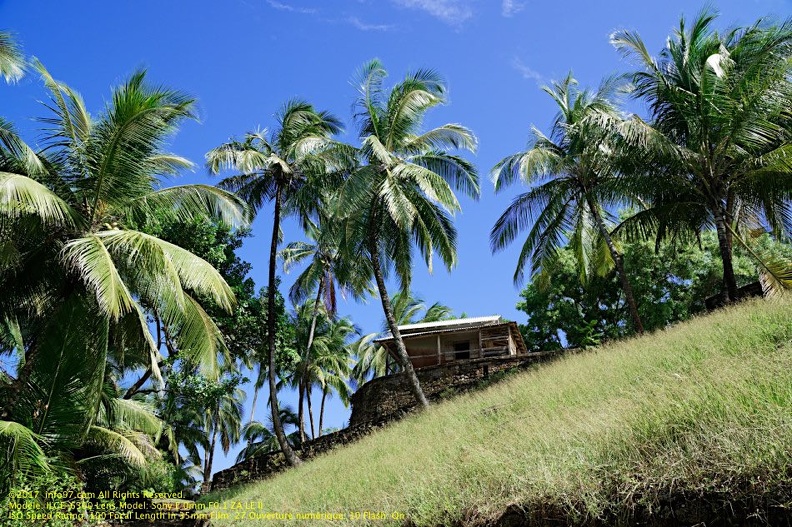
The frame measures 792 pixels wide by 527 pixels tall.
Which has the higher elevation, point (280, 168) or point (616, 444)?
point (280, 168)

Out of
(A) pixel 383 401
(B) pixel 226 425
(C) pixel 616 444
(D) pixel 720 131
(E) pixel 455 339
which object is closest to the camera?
(C) pixel 616 444

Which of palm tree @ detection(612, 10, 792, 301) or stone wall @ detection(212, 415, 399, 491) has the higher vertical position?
palm tree @ detection(612, 10, 792, 301)

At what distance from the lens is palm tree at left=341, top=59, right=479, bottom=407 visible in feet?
57.7

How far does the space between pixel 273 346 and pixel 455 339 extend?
1012 cm

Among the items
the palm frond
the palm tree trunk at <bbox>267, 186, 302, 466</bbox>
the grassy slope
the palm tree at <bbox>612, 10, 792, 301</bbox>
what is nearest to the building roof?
the palm tree trunk at <bbox>267, 186, 302, 466</bbox>

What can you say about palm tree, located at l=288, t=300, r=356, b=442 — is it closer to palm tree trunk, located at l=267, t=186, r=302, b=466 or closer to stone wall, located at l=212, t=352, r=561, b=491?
stone wall, located at l=212, t=352, r=561, b=491

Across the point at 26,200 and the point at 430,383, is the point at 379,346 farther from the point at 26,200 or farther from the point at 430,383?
the point at 26,200

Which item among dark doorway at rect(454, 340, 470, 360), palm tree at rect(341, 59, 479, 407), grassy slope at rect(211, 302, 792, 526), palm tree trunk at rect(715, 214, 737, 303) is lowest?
grassy slope at rect(211, 302, 792, 526)

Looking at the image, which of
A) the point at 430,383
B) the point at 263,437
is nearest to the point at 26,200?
the point at 430,383

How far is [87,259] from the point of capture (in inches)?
350

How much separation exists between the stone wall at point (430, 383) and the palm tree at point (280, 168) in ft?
14.7

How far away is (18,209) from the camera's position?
29.8 feet

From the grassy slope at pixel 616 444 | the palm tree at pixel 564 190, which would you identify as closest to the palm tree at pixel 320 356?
the palm tree at pixel 564 190

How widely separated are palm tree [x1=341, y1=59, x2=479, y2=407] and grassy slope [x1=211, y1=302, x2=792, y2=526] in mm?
8130
